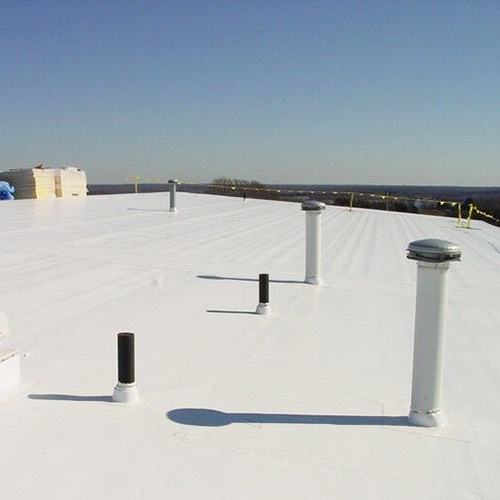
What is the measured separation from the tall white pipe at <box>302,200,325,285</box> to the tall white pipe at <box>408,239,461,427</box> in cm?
323

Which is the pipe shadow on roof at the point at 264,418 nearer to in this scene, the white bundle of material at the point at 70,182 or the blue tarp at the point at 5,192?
the blue tarp at the point at 5,192

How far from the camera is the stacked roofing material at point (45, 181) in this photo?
19984mm

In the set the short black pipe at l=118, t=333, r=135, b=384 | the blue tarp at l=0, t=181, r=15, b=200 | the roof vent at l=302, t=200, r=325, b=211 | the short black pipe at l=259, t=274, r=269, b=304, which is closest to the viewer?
the short black pipe at l=118, t=333, r=135, b=384

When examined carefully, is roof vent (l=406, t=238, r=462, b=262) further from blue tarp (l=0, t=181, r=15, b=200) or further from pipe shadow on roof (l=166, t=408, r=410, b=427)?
blue tarp (l=0, t=181, r=15, b=200)

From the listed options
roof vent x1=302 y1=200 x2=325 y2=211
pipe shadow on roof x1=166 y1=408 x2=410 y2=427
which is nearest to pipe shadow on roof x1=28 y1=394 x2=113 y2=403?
pipe shadow on roof x1=166 y1=408 x2=410 y2=427

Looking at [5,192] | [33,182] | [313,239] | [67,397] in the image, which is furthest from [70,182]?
[67,397]

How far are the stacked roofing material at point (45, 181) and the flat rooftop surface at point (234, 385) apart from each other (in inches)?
533

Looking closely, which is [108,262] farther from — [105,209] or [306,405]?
[105,209]

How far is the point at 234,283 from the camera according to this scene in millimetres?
6176

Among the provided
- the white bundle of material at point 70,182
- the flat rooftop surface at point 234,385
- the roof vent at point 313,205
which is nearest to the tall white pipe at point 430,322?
the flat rooftop surface at point 234,385

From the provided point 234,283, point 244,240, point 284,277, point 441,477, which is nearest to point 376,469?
point 441,477

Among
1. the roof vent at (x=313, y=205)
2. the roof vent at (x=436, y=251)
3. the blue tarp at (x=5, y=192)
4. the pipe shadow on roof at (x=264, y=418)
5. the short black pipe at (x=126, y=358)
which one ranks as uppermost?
the roof vent at (x=313, y=205)

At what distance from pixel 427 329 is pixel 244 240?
6979 millimetres

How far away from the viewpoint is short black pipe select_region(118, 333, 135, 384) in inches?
119
